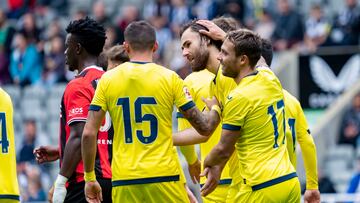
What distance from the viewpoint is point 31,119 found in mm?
22156

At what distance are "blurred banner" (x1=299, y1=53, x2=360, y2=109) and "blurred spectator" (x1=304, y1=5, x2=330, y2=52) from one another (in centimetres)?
40

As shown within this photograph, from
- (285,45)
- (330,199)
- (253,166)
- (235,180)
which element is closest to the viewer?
(253,166)

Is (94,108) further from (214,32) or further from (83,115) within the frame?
(214,32)

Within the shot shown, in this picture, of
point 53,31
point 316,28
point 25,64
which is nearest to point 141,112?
point 316,28

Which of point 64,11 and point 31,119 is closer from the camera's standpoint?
point 31,119

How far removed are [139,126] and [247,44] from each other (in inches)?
43.4

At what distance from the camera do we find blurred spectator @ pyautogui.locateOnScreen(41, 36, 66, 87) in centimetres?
2294

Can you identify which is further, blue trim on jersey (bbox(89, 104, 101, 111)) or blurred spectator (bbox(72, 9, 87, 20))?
blurred spectator (bbox(72, 9, 87, 20))

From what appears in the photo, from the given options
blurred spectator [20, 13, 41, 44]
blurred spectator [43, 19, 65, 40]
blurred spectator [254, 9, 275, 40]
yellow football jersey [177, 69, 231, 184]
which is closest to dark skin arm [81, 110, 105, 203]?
yellow football jersey [177, 69, 231, 184]

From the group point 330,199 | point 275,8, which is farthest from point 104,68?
A: point 275,8

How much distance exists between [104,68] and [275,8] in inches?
485

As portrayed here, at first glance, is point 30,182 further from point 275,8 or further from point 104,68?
point 104,68

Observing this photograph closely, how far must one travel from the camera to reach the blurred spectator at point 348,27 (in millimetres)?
20750

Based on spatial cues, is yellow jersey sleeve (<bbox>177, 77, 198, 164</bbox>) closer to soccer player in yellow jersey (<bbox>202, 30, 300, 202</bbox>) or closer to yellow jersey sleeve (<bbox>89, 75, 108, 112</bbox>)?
soccer player in yellow jersey (<bbox>202, 30, 300, 202</bbox>)
